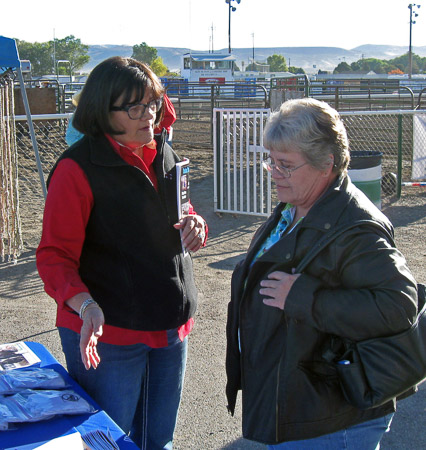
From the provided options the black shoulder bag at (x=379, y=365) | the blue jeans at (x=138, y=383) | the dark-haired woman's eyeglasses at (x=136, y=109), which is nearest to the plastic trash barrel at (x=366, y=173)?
the blue jeans at (x=138, y=383)

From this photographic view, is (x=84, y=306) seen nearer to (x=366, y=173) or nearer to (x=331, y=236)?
(x=331, y=236)

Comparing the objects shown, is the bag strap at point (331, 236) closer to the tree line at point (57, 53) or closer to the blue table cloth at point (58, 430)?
the blue table cloth at point (58, 430)

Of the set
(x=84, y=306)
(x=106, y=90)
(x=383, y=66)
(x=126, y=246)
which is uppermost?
(x=383, y=66)

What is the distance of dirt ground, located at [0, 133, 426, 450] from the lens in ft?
10.7

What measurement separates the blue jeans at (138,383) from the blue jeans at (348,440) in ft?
1.86

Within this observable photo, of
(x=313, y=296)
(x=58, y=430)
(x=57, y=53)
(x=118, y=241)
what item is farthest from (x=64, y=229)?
(x=57, y=53)

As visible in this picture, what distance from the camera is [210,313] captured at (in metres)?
4.91

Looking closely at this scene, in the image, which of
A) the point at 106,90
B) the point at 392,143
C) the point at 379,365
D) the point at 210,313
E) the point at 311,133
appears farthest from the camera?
the point at 392,143

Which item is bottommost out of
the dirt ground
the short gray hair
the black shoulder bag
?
the dirt ground

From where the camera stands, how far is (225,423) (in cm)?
335

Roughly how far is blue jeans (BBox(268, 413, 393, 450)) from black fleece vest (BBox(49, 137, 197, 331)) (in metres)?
0.62

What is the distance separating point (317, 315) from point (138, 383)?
32.4 inches

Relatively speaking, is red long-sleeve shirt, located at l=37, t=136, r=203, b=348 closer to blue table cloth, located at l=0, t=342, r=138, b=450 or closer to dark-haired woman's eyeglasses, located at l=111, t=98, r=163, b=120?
dark-haired woman's eyeglasses, located at l=111, t=98, r=163, b=120

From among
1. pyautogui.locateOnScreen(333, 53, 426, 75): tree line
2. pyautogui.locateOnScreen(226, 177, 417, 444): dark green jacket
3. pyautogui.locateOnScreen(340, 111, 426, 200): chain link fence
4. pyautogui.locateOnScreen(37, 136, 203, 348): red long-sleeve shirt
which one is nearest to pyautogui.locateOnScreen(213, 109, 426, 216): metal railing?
pyautogui.locateOnScreen(340, 111, 426, 200): chain link fence
